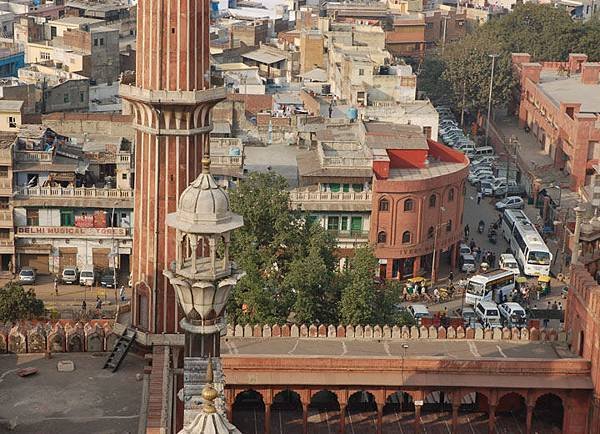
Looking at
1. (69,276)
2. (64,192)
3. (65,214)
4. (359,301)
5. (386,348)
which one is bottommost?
(69,276)

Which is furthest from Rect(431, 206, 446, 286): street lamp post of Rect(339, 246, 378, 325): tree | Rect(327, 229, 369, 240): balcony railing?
Rect(339, 246, 378, 325): tree

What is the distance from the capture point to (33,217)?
176ft

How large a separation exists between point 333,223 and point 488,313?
7.92 m

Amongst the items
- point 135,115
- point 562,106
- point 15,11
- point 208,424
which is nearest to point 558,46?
point 562,106

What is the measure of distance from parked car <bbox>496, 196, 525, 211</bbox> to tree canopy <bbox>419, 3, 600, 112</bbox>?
58.4 ft

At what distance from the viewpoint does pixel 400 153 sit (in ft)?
186

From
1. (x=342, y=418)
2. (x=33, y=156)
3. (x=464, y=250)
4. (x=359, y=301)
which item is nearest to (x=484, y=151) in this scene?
(x=464, y=250)

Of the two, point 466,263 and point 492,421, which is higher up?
point 492,421

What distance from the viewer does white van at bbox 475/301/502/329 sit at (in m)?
49.3

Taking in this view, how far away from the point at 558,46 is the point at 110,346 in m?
72.3

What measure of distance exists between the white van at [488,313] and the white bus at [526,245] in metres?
5.46

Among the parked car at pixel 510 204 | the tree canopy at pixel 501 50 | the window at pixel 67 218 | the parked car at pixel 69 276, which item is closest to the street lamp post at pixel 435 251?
the parked car at pixel 510 204

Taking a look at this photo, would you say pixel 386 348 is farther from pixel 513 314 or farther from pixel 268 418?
pixel 513 314

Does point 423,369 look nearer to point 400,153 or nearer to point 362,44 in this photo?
point 400,153
